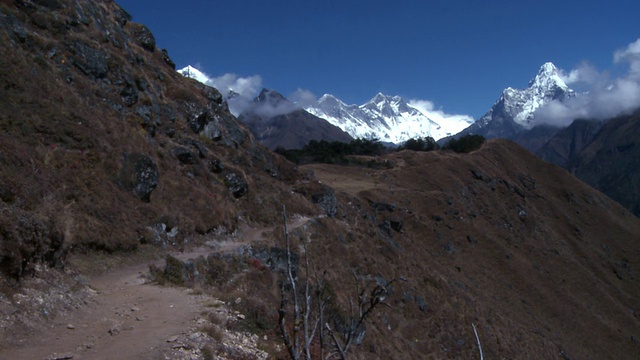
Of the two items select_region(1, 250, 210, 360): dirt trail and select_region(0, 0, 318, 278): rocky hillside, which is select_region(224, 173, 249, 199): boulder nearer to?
select_region(0, 0, 318, 278): rocky hillside

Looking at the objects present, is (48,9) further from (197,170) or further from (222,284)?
(222,284)

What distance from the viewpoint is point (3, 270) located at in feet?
36.4

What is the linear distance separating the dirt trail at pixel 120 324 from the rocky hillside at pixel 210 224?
548mm

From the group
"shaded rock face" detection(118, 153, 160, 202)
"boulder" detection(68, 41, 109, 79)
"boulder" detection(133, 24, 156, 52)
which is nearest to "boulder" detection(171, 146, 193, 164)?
"shaded rock face" detection(118, 153, 160, 202)

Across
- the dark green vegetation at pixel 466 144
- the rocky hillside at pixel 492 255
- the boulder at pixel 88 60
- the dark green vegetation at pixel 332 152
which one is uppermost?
the dark green vegetation at pixel 466 144

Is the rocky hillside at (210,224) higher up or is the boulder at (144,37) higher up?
the boulder at (144,37)

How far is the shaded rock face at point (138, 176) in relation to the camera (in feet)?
74.4

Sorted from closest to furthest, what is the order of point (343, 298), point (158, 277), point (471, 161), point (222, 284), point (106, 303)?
point (106, 303)
point (158, 277)
point (222, 284)
point (343, 298)
point (471, 161)

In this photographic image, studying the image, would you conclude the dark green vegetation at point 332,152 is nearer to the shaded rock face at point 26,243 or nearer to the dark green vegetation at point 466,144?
the dark green vegetation at point 466,144

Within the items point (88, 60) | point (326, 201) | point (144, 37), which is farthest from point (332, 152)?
point (88, 60)

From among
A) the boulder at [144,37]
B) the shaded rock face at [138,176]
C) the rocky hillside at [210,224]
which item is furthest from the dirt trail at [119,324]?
the boulder at [144,37]

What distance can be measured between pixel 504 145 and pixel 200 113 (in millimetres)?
109938

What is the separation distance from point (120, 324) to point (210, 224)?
14.7 meters

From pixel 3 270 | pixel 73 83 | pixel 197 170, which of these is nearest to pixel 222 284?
pixel 3 270
